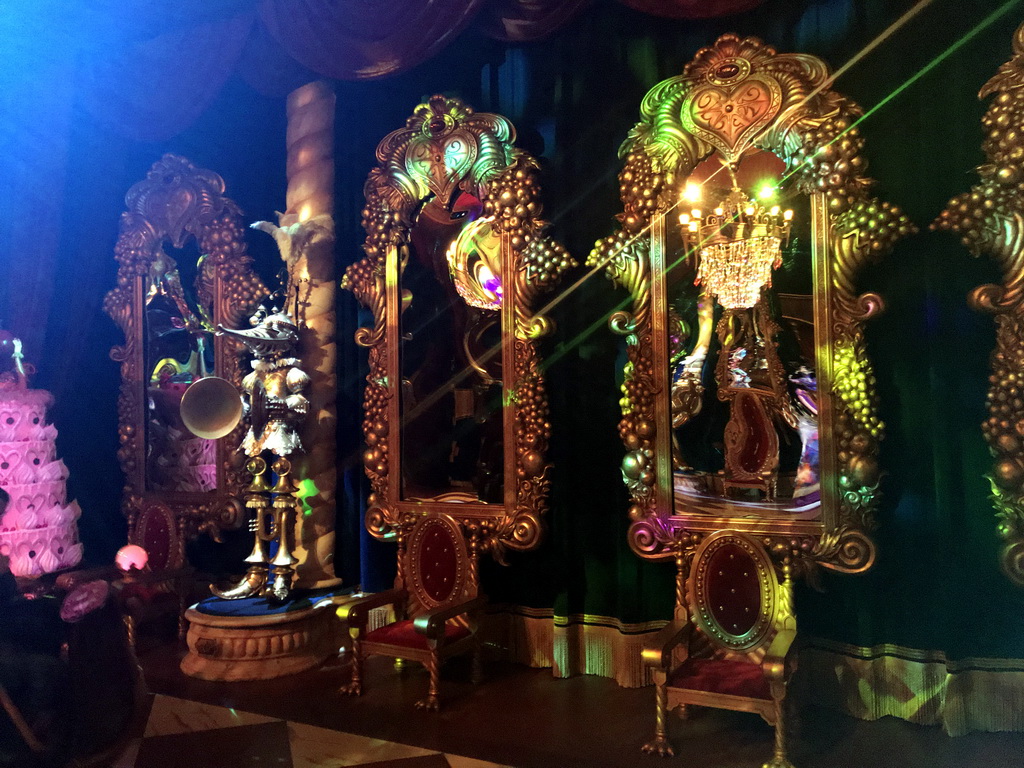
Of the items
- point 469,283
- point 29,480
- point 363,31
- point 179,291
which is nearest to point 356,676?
point 469,283

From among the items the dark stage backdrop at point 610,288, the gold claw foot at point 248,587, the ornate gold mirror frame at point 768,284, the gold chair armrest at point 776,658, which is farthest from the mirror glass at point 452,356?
the gold chair armrest at point 776,658

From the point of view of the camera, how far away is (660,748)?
2.70 m

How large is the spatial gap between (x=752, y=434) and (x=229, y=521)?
10.3 feet

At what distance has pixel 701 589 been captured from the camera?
123 inches

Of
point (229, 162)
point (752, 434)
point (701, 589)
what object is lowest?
point (701, 589)

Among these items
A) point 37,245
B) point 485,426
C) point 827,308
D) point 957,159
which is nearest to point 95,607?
point 485,426

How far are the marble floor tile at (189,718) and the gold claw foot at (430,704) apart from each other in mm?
643

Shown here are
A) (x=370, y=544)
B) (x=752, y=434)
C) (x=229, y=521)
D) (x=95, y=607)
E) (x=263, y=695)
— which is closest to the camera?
(x=95, y=607)

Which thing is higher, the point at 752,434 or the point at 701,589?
the point at 752,434

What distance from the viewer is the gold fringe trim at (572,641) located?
3.37m

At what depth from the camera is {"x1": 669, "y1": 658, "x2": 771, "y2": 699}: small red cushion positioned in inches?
104

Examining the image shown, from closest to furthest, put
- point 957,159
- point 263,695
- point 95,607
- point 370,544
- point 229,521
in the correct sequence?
1. point 95,607
2. point 957,159
3. point 263,695
4. point 370,544
5. point 229,521

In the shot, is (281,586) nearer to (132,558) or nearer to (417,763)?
(132,558)

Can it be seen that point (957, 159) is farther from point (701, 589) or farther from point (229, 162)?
point (229, 162)
